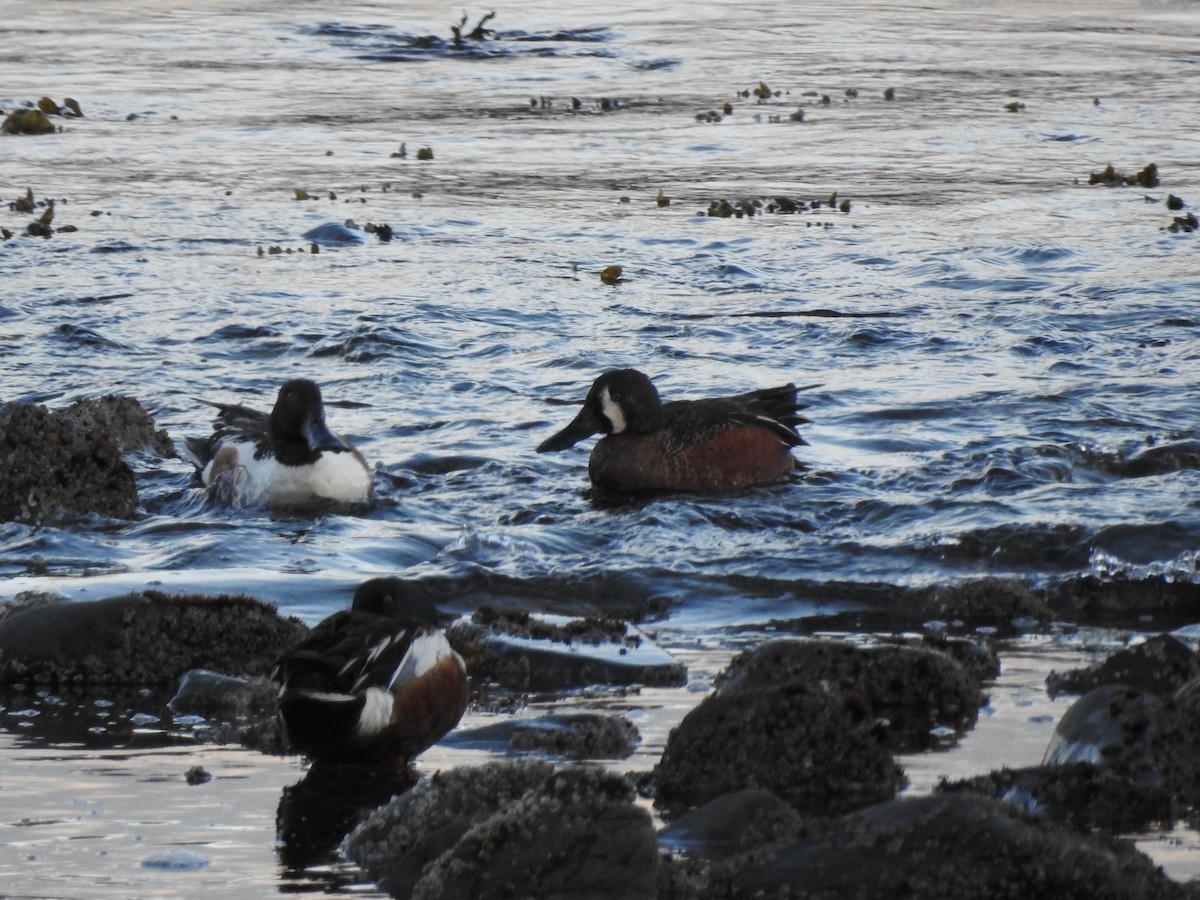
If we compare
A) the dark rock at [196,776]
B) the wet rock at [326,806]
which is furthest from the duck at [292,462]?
the dark rock at [196,776]

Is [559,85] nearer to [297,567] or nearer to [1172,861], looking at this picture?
[297,567]

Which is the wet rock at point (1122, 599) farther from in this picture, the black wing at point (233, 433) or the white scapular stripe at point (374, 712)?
the black wing at point (233, 433)

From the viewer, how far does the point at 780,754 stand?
203 inches

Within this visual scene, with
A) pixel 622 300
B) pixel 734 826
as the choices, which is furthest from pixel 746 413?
pixel 734 826

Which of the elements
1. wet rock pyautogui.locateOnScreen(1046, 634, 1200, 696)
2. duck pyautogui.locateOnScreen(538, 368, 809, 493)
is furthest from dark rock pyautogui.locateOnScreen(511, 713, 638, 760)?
duck pyautogui.locateOnScreen(538, 368, 809, 493)

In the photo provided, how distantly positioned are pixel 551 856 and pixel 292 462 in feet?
18.8

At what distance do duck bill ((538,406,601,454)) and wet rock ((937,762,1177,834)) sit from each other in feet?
18.2

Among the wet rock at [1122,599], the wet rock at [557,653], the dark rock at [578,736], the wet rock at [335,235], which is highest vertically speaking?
the wet rock at [335,235]

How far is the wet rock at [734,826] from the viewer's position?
4578mm

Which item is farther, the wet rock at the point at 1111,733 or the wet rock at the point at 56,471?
the wet rock at the point at 56,471

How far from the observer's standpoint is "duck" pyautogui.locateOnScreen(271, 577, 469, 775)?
5199 millimetres

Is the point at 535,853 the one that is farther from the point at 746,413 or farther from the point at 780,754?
the point at 746,413

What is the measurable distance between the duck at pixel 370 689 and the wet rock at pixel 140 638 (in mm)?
1026

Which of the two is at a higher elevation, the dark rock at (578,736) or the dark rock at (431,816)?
the dark rock at (431,816)
